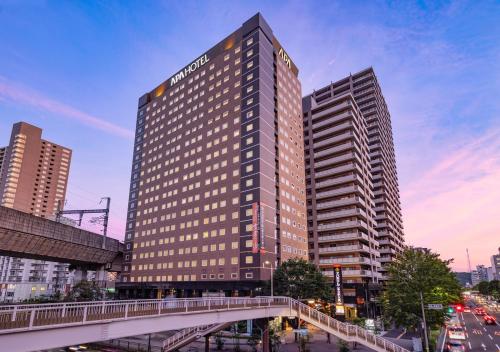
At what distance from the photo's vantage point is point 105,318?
2122 centimetres

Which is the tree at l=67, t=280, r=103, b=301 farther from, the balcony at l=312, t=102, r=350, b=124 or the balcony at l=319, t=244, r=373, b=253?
the balcony at l=312, t=102, r=350, b=124

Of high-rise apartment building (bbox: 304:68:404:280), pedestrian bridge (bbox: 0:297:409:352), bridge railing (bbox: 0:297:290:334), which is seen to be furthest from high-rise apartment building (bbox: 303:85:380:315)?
bridge railing (bbox: 0:297:290:334)

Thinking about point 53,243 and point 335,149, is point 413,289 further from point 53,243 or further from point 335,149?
point 53,243

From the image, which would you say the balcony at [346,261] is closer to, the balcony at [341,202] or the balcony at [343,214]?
the balcony at [343,214]

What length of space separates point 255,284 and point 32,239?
49432mm

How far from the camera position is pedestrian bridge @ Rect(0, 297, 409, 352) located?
17203 mm

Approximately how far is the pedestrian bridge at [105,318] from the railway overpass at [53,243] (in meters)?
52.4

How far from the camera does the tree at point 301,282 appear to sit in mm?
56987

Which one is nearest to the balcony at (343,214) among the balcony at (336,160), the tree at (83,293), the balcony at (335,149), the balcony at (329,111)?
the balcony at (336,160)

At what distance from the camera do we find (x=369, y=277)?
92.1m

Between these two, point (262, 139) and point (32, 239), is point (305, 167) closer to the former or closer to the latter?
point (262, 139)

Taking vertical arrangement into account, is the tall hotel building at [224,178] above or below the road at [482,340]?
above

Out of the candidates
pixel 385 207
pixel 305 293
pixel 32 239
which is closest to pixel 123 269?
pixel 32 239

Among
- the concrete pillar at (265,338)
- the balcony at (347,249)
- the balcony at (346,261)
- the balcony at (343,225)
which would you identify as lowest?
the concrete pillar at (265,338)
